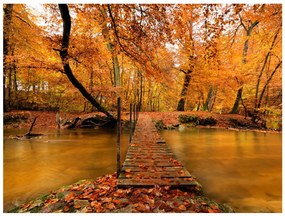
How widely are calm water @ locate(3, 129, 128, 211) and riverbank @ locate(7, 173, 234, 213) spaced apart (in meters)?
1.42

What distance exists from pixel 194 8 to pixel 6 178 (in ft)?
23.9

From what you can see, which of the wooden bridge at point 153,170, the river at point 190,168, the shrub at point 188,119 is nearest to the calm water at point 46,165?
the river at point 190,168

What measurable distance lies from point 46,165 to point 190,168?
4518 mm

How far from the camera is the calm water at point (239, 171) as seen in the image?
3764 millimetres

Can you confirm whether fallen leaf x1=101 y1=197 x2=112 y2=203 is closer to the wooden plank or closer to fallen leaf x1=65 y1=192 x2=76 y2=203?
the wooden plank

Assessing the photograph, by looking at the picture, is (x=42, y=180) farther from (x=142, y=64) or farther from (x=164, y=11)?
(x=164, y=11)

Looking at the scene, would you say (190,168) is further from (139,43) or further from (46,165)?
(139,43)

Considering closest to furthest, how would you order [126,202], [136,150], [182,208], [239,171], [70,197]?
[182,208] → [126,202] → [70,197] → [136,150] → [239,171]

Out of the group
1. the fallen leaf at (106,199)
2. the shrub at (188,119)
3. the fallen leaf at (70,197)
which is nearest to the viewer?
the fallen leaf at (106,199)

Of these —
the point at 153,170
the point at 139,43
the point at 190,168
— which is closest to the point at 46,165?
the point at 153,170

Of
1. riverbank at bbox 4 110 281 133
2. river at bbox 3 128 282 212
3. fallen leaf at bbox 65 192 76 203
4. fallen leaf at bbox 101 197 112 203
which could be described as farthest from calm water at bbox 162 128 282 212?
riverbank at bbox 4 110 281 133

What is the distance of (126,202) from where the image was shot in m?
2.72

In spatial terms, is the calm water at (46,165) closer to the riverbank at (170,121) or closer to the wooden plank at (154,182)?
the wooden plank at (154,182)

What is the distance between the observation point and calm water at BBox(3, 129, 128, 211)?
430cm
